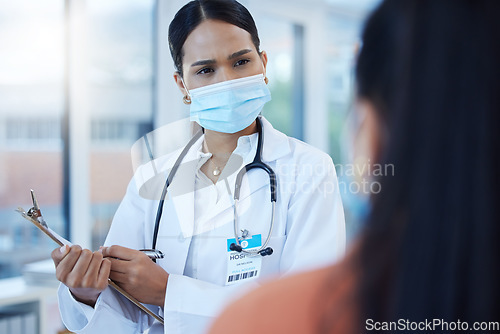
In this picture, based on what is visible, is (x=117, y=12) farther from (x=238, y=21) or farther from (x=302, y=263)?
(x=302, y=263)

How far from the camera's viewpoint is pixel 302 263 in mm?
951

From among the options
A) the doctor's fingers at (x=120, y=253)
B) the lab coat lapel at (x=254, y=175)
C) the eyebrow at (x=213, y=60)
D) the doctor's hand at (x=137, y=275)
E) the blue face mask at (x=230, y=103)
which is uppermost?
the eyebrow at (x=213, y=60)

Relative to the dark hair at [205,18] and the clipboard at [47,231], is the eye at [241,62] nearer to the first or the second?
the dark hair at [205,18]

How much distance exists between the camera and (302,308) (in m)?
0.40

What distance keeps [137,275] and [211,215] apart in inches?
9.0

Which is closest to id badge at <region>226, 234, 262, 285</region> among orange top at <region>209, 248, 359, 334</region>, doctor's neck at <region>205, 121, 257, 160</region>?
doctor's neck at <region>205, 121, 257, 160</region>

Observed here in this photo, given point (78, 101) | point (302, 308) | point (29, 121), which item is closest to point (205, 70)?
point (302, 308)

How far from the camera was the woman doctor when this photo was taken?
0.93m

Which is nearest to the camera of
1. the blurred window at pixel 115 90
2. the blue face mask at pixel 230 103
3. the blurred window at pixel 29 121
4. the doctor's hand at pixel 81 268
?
the doctor's hand at pixel 81 268

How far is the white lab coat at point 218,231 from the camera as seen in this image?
940mm

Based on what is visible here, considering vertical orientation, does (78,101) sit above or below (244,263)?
above

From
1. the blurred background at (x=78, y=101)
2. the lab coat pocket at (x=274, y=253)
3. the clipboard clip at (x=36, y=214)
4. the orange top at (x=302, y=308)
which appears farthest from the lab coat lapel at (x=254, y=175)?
the blurred background at (x=78, y=101)

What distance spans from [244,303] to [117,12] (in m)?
2.39

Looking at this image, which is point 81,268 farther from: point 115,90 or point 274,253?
point 115,90
